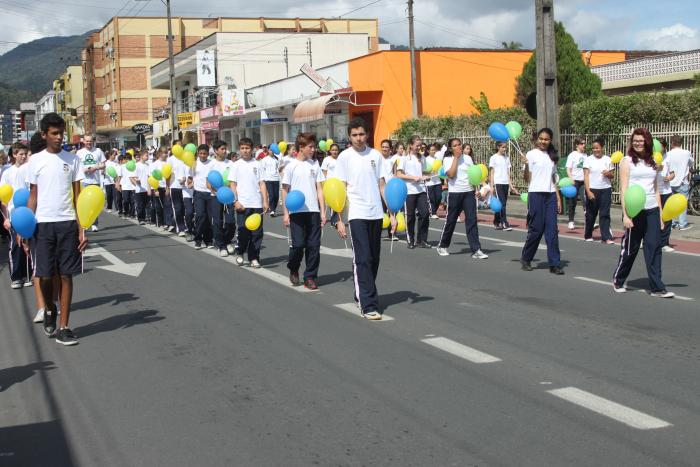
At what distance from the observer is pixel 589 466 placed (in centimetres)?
422

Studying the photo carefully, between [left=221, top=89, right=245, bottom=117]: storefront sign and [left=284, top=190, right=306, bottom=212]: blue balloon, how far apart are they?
3833cm

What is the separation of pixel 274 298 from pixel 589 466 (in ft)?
18.5

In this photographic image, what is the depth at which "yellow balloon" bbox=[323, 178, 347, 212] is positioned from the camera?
8.59 meters

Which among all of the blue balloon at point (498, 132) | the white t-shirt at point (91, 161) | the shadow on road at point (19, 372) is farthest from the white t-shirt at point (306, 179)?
the white t-shirt at point (91, 161)

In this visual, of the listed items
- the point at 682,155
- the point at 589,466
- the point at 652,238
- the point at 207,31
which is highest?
the point at 207,31

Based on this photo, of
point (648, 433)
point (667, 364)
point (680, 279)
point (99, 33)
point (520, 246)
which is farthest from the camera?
point (99, 33)

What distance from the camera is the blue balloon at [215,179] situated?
13219mm

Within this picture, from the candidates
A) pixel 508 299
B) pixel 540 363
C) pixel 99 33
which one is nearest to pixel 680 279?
pixel 508 299

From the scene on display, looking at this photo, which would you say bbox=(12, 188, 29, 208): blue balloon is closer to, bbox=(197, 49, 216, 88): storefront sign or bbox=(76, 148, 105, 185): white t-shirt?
bbox=(76, 148, 105, 185): white t-shirt

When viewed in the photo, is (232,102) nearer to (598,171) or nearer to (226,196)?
(598,171)

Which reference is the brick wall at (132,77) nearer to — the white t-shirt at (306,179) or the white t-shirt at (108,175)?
the white t-shirt at (108,175)

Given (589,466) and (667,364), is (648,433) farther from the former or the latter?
(667,364)

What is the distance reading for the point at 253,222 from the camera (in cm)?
1155

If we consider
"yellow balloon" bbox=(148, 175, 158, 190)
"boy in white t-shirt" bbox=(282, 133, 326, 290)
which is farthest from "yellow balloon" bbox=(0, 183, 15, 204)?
"yellow balloon" bbox=(148, 175, 158, 190)
